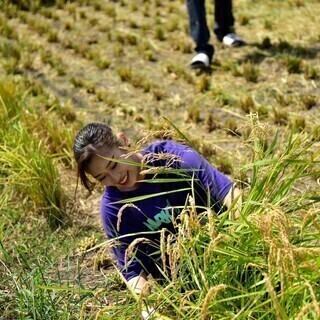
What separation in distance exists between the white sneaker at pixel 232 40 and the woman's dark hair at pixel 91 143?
3299mm

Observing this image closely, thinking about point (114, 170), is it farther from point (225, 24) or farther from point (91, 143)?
point (225, 24)

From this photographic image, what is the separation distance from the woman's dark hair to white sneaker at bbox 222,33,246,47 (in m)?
3.30

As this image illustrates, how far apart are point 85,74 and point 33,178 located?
2393 mm

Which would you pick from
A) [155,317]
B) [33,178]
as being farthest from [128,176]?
[33,178]

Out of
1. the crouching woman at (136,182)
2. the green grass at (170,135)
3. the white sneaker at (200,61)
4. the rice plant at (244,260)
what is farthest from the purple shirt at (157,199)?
the white sneaker at (200,61)

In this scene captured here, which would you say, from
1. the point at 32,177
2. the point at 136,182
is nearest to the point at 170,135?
the point at 136,182

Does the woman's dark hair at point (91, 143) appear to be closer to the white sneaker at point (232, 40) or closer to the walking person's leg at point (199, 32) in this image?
the walking person's leg at point (199, 32)

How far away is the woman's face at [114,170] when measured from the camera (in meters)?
2.42

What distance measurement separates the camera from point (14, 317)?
2568 mm

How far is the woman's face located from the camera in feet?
7.95

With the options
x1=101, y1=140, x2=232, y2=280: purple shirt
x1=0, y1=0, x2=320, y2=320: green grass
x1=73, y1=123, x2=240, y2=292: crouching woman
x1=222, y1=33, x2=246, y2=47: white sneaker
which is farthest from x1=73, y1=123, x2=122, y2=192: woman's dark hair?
x1=222, y1=33, x2=246, y2=47: white sneaker

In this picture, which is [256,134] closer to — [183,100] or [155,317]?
[155,317]

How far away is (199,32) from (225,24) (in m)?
0.53

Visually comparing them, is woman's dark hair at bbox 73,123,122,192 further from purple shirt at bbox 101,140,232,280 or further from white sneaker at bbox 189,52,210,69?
white sneaker at bbox 189,52,210,69
